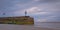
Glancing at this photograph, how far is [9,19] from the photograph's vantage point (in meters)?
12.1

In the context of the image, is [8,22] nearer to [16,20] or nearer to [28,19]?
[16,20]

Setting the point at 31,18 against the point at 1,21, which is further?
the point at 1,21

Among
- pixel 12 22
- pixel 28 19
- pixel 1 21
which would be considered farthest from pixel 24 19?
pixel 1 21

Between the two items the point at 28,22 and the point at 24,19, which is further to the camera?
the point at 28,22

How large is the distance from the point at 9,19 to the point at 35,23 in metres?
2.49

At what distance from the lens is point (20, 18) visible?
1198 cm

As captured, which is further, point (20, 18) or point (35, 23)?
point (35, 23)

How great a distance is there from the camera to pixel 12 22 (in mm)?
12258

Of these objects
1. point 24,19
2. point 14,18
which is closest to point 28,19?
point 24,19

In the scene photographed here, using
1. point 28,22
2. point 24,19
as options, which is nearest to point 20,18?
point 24,19

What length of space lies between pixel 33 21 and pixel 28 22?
2.22 ft

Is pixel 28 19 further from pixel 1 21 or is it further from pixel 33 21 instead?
pixel 1 21

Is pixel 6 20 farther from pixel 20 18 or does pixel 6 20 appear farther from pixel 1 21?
pixel 20 18

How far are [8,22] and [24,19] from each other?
1.72 metres
